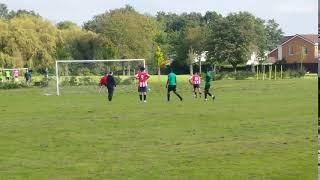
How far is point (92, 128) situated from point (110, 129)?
0.63 metres

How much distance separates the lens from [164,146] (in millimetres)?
12539

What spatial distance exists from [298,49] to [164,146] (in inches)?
3863

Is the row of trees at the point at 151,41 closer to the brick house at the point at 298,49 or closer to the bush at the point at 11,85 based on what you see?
the brick house at the point at 298,49

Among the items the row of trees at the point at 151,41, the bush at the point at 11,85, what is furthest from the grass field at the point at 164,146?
the row of trees at the point at 151,41

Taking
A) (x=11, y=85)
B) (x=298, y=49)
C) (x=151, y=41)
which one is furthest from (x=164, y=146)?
(x=298, y=49)

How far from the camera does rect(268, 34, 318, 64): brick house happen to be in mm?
102331

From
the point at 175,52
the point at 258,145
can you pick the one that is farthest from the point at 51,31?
the point at 258,145

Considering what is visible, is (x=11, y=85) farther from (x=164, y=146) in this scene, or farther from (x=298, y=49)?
(x=298, y=49)

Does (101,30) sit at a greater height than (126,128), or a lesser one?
greater

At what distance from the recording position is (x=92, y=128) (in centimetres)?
1658

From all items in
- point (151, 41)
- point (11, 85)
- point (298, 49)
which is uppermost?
point (151, 41)

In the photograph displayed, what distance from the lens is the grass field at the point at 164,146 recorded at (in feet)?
31.6

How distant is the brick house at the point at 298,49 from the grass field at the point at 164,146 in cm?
8366

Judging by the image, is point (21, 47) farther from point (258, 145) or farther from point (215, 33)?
point (258, 145)
